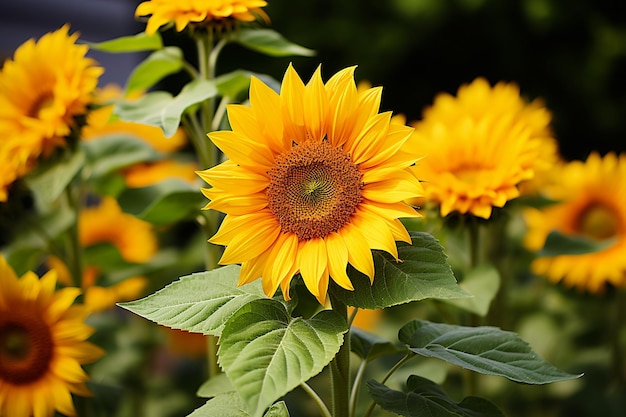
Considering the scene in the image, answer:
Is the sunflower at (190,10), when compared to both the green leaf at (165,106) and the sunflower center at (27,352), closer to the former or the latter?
the green leaf at (165,106)

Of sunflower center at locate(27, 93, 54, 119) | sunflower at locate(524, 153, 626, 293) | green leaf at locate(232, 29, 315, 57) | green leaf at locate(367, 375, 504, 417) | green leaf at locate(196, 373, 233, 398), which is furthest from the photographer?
sunflower at locate(524, 153, 626, 293)

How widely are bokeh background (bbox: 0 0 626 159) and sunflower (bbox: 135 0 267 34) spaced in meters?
1.43

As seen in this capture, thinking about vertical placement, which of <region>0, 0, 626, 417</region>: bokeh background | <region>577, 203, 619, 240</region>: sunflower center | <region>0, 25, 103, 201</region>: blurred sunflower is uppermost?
<region>0, 0, 626, 417</region>: bokeh background

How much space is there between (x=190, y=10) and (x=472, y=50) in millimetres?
1821

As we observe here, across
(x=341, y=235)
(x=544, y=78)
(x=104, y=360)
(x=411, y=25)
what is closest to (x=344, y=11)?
(x=411, y=25)

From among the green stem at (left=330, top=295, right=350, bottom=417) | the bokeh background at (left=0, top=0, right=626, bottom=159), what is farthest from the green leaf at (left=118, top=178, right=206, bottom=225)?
the bokeh background at (left=0, top=0, right=626, bottom=159)

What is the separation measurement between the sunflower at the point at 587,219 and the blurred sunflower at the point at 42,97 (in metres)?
0.67

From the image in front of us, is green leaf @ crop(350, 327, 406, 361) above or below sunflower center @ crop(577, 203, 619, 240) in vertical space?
below

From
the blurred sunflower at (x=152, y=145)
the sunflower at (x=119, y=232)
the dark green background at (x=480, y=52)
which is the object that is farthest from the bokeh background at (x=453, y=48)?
the blurred sunflower at (x=152, y=145)

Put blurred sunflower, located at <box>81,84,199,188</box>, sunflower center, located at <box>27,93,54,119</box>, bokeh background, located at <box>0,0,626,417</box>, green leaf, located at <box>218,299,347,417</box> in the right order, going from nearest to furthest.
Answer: green leaf, located at <box>218,299,347,417</box> < sunflower center, located at <box>27,93,54,119</box> < blurred sunflower, located at <box>81,84,199,188</box> < bokeh background, located at <box>0,0,626,417</box>

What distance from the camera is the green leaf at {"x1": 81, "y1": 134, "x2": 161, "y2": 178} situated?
990 millimetres

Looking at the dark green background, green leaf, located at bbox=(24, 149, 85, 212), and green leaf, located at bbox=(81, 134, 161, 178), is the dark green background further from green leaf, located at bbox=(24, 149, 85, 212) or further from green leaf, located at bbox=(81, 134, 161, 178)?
green leaf, located at bbox=(24, 149, 85, 212)

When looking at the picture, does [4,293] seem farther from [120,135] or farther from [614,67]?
[614,67]

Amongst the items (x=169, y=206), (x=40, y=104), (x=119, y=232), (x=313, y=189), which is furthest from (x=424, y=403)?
(x=119, y=232)
